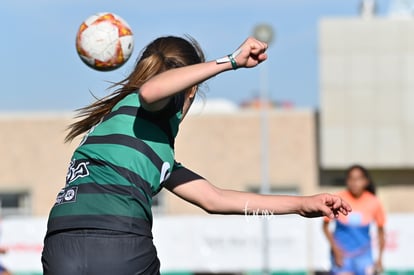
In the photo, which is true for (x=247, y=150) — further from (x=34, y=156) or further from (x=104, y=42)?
(x=104, y=42)

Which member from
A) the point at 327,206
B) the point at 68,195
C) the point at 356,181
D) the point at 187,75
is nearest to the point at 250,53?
the point at 187,75

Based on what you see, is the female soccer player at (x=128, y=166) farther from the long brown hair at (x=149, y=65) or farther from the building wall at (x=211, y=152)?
the building wall at (x=211, y=152)

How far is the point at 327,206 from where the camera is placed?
181 inches

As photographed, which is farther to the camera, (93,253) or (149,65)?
(149,65)

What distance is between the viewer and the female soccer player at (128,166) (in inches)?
165

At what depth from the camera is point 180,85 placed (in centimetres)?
406

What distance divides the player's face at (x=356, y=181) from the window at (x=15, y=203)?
26530 mm

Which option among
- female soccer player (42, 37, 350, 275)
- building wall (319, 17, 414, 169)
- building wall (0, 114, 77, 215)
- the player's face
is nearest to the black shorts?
female soccer player (42, 37, 350, 275)

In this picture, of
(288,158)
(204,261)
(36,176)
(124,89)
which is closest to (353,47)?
(288,158)

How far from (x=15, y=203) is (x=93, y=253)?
115ft

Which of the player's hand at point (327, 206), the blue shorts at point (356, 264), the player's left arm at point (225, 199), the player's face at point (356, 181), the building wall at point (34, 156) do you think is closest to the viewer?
the player's hand at point (327, 206)

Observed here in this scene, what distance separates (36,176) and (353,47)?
39.4 ft

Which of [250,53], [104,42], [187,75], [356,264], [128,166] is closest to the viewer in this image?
[187,75]

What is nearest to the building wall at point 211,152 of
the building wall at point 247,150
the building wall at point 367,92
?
the building wall at point 247,150
